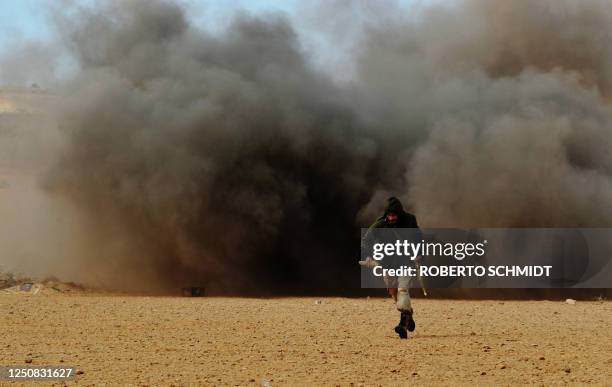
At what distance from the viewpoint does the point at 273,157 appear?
748 inches

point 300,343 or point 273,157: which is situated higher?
point 273,157

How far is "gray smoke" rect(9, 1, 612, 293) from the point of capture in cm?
1798

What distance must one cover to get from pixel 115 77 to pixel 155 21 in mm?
2107

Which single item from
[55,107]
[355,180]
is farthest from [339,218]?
[55,107]

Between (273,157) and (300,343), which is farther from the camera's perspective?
(273,157)

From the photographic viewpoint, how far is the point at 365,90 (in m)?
21.7

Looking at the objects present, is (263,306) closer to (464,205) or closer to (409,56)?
(464,205)

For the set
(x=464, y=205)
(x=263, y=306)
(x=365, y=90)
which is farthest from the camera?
(x=365, y=90)

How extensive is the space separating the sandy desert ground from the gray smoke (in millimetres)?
3168

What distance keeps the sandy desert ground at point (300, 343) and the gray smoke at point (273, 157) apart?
125 inches

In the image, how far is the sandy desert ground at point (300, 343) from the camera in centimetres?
778

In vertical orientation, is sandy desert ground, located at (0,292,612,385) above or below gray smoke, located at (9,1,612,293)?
below

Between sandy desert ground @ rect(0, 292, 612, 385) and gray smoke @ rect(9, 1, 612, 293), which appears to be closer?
sandy desert ground @ rect(0, 292, 612, 385)

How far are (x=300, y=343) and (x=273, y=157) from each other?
9.45 metres
